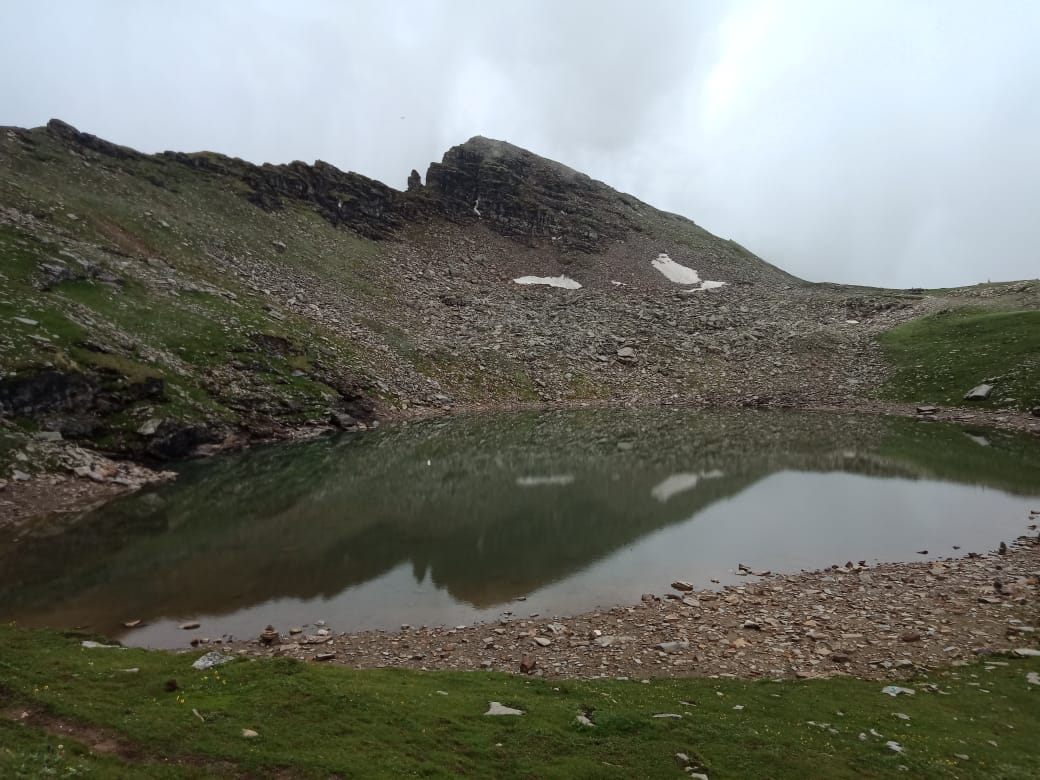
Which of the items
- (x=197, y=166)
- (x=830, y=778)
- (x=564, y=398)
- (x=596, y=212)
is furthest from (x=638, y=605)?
(x=596, y=212)

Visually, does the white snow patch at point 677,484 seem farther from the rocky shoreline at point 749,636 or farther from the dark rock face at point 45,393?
the dark rock face at point 45,393

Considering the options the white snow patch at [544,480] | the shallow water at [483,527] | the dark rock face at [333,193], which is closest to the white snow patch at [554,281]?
the dark rock face at [333,193]

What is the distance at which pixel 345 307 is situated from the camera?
8681 centimetres

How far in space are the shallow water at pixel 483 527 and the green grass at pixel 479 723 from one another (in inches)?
270

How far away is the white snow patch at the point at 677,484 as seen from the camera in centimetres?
3753

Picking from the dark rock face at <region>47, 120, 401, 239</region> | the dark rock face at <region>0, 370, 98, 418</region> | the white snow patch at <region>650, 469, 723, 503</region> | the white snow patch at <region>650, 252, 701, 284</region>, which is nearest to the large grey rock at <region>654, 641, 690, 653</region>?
the white snow patch at <region>650, 469, 723, 503</region>

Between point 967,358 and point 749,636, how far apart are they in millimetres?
71346

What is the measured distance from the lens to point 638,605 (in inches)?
835

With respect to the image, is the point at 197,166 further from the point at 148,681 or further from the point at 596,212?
the point at 148,681

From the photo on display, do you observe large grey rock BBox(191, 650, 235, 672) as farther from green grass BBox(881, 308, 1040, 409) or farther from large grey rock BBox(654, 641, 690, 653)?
green grass BBox(881, 308, 1040, 409)

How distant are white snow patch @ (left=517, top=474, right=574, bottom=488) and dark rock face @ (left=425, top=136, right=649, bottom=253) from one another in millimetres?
101395

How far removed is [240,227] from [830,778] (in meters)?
103

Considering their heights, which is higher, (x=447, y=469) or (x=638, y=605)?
(x=447, y=469)

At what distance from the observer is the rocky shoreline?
1633 cm
